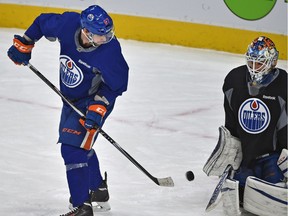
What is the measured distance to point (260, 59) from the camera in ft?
9.65

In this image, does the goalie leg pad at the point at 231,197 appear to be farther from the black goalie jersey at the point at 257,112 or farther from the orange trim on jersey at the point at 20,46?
the orange trim on jersey at the point at 20,46

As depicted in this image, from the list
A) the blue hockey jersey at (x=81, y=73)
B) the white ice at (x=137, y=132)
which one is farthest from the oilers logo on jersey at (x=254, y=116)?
the blue hockey jersey at (x=81, y=73)

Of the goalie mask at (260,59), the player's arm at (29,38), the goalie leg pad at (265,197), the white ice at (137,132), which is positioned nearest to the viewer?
the goalie leg pad at (265,197)

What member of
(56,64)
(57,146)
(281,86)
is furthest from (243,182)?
(56,64)

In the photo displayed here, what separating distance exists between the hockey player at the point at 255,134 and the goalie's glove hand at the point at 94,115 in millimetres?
533

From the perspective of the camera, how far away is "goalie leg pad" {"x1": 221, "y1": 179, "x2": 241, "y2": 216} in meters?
2.93

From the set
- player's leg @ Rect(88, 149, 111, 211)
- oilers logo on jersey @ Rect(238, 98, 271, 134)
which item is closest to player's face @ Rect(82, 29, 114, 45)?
player's leg @ Rect(88, 149, 111, 211)

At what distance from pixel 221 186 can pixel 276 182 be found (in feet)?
0.71

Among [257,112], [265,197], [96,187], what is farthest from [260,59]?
[96,187]

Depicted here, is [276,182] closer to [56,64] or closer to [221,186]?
[221,186]

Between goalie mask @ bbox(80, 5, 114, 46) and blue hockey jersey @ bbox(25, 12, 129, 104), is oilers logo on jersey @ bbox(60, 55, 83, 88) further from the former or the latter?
goalie mask @ bbox(80, 5, 114, 46)

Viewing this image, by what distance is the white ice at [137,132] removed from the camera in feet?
10.5

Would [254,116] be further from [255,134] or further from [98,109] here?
[98,109]

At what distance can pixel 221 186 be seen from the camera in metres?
3.02
